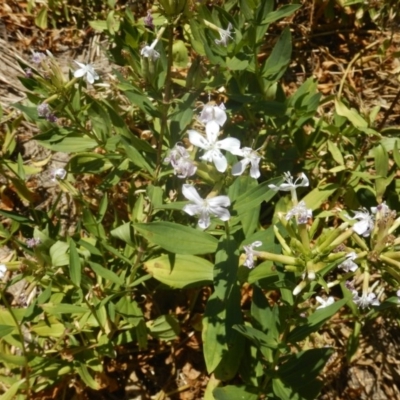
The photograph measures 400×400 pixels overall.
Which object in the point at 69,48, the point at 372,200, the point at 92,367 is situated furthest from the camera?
the point at 69,48

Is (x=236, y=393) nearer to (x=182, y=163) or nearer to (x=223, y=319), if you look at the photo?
(x=223, y=319)

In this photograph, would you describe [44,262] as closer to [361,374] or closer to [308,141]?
[308,141]

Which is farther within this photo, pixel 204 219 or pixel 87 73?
pixel 87 73

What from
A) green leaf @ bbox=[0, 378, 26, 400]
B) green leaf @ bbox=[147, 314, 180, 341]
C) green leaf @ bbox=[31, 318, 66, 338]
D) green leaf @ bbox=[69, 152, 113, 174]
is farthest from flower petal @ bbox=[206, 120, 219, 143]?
green leaf @ bbox=[0, 378, 26, 400]

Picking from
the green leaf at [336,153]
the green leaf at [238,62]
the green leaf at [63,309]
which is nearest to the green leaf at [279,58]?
the green leaf at [238,62]

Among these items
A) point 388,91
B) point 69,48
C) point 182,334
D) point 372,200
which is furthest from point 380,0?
point 182,334

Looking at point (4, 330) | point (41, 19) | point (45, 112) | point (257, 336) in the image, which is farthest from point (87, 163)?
point (41, 19)
